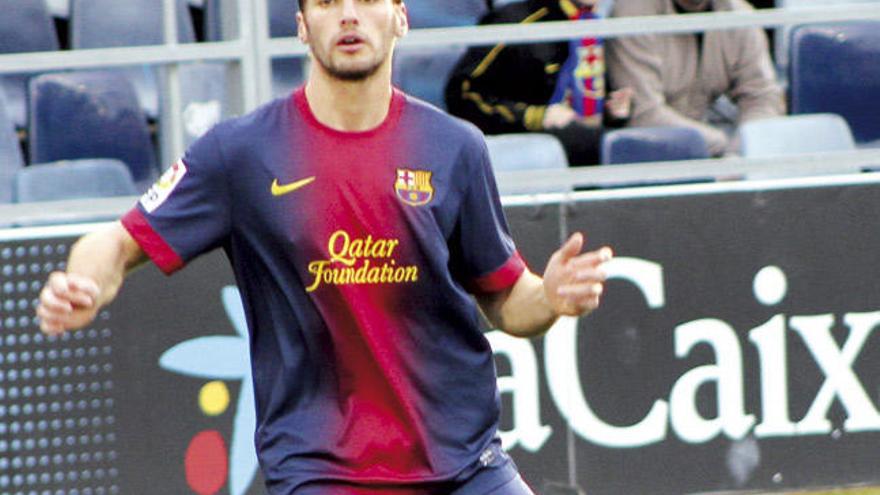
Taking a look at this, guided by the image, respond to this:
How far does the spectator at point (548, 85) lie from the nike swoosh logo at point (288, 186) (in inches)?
151

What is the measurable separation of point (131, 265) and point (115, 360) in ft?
10.1

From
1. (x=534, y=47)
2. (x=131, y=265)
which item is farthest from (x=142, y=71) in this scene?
(x=131, y=265)

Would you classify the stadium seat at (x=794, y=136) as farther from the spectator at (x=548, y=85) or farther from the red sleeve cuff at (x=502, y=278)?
the red sleeve cuff at (x=502, y=278)

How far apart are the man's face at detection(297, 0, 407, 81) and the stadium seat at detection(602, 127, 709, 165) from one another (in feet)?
12.9

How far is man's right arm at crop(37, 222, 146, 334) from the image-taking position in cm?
399

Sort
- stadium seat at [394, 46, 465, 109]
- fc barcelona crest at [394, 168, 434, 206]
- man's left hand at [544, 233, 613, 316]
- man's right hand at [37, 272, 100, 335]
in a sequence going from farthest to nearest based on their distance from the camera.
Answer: stadium seat at [394, 46, 465, 109]
fc barcelona crest at [394, 168, 434, 206]
man's left hand at [544, 233, 613, 316]
man's right hand at [37, 272, 100, 335]

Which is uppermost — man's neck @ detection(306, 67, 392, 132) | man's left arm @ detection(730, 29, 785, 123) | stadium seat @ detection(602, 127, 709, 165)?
man's neck @ detection(306, 67, 392, 132)

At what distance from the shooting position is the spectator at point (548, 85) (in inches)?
324

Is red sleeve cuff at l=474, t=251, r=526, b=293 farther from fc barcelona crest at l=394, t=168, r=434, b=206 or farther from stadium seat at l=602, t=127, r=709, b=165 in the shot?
stadium seat at l=602, t=127, r=709, b=165

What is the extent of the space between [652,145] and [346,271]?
13.5 feet

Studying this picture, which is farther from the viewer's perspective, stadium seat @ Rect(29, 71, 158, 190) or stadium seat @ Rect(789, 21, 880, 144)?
stadium seat @ Rect(789, 21, 880, 144)

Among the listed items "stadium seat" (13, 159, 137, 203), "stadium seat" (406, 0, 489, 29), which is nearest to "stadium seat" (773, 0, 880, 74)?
"stadium seat" (406, 0, 489, 29)

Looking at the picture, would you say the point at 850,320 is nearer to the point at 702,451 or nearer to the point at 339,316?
the point at 702,451

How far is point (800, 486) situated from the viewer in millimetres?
8016
